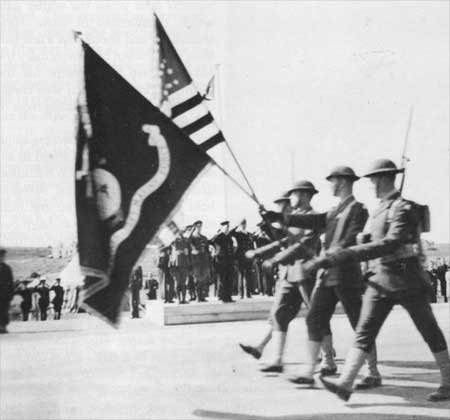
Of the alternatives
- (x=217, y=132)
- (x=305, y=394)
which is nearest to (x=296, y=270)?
(x=305, y=394)

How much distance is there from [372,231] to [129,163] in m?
1.55

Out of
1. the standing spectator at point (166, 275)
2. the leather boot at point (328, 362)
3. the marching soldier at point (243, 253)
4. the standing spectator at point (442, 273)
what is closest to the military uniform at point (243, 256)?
the marching soldier at point (243, 253)

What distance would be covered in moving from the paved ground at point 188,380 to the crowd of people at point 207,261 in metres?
1.97

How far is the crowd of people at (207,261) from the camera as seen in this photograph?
1014 cm

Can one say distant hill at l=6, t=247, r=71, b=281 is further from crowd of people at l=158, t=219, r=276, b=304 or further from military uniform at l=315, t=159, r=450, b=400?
military uniform at l=315, t=159, r=450, b=400

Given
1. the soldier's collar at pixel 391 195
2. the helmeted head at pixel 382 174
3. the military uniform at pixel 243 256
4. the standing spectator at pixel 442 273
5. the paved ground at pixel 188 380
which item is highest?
the helmeted head at pixel 382 174

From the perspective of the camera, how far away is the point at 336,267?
420cm

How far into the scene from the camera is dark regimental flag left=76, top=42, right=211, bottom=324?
3.74m

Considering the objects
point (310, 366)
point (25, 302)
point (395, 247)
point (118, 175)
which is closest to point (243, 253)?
point (25, 302)

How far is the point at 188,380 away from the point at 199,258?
20.4 feet

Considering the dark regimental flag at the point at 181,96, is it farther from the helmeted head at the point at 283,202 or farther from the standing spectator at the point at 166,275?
the standing spectator at the point at 166,275

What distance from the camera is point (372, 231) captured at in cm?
386

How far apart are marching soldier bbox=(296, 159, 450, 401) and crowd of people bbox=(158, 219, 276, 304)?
5803mm

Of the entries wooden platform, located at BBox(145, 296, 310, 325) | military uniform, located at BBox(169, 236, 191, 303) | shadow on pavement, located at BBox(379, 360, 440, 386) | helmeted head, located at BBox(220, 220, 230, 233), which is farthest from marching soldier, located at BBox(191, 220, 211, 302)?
Result: shadow on pavement, located at BBox(379, 360, 440, 386)
